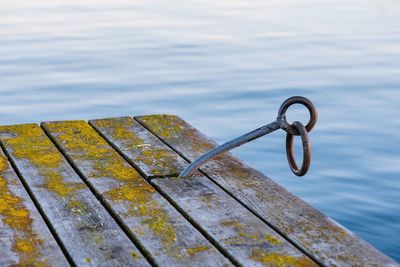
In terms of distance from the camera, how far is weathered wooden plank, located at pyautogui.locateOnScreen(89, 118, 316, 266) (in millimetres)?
2490

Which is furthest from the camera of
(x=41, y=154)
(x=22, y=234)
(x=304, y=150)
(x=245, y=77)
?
(x=245, y=77)

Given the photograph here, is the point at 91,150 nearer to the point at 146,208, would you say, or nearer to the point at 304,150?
the point at 146,208

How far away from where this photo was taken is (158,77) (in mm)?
8734

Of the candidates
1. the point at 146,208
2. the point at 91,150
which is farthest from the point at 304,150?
the point at 91,150

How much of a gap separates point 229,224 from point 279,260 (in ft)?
0.98

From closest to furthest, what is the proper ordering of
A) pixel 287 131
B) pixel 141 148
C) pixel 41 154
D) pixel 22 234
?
pixel 22 234 < pixel 287 131 < pixel 41 154 < pixel 141 148

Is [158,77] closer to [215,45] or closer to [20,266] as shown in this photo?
[215,45]

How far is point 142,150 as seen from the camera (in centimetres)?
352

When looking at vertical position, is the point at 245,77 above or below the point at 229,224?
below

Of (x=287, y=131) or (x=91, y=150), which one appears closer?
(x=287, y=131)

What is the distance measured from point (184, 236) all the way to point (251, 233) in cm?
19

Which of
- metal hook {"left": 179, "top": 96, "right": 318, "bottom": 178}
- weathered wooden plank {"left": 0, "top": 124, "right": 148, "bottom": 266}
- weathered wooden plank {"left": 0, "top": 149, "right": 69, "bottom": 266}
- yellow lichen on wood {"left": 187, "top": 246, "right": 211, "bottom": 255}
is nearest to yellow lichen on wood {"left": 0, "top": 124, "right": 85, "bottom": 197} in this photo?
weathered wooden plank {"left": 0, "top": 124, "right": 148, "bottom": 266}

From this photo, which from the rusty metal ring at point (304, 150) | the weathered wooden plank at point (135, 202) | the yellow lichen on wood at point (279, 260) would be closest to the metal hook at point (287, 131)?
the rusty metal ring at point (304, 150)

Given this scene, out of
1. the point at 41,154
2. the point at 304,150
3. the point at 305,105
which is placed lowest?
the point at 41,154
